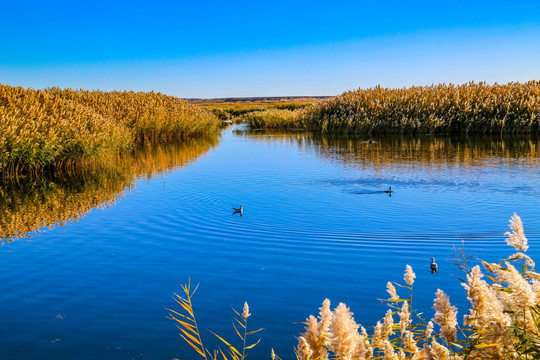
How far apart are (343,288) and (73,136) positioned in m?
13.2

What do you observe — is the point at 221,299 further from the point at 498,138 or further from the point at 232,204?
the point at 498,138

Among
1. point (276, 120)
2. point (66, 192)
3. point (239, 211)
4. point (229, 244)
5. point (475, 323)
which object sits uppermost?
point (276, 120)

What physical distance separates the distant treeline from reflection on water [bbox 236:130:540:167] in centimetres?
289

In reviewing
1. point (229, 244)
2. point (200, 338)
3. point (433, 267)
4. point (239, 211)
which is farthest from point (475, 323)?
point (239, 211)

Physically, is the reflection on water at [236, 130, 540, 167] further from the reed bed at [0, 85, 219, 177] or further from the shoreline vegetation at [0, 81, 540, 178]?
the reed bed at [0, 85, 219, 177]

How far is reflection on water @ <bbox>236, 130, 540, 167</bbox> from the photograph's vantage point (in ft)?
58.3

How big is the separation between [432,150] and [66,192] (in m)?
14.2

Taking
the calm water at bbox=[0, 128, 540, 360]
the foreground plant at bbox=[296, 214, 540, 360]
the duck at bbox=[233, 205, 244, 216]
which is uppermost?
the foreground plant at bbox=[296, 214, 540, 360]

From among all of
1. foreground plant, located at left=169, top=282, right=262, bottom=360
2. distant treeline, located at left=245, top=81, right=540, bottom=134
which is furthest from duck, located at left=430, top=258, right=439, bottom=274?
distant treeline, located at left=245, top=81, right=540, bottom=134

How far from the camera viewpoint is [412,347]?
287 centimetres

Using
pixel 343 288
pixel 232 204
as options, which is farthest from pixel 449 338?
pixel 232 204

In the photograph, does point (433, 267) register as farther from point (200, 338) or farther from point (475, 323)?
point (475, 323)

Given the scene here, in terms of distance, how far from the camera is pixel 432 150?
21.2 meters

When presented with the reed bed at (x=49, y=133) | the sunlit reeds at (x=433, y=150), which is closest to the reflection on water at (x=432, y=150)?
the sunlit reeds at (x=433, y=150)
